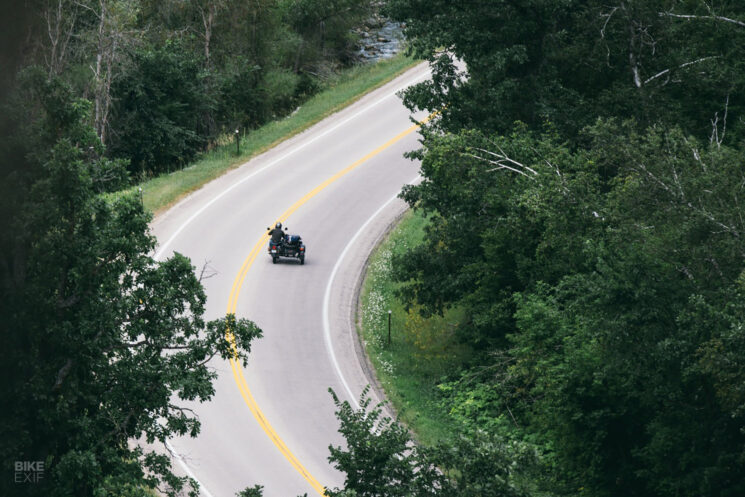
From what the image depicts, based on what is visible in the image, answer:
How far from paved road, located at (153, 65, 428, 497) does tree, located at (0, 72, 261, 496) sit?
20.8 ft

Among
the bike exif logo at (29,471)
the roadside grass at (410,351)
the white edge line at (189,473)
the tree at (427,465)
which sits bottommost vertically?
the roadside grass at (410,351)

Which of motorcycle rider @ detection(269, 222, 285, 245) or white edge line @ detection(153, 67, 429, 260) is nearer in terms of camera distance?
motorcycle rider @ detection(269, 222, 285, 245)

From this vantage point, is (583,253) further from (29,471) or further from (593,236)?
(29,471)

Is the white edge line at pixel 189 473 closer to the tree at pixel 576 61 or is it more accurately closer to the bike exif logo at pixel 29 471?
the bike exif logo at pixel 29 471

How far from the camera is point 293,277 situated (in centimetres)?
3322

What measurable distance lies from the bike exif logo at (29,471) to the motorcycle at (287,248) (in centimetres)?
1780

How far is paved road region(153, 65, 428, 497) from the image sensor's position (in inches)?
965

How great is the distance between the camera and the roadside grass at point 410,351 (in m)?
26.7

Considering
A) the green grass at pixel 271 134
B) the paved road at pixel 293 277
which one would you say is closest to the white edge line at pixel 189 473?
the paved road at pixel 293 277

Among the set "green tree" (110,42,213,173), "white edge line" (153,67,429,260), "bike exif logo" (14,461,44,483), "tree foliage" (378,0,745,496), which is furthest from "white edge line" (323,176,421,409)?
"bike exif logo" (14,461,44,483)

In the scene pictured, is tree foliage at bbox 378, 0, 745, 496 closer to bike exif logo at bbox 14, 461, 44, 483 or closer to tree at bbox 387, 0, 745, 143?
tree at bbox 387, 0, 745, 143

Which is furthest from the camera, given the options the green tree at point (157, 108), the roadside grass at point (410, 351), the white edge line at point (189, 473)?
the green tree at point (157, 108)

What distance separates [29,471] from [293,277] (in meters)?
17.7

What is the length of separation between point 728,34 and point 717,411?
581 inches
